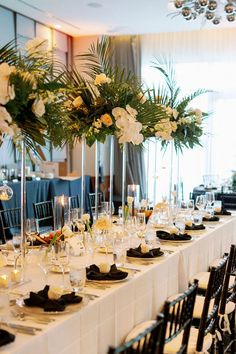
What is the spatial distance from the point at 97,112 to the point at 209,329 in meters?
1.60

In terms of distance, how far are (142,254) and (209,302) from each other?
0.59 m

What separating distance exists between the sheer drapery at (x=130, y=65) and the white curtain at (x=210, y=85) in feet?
1.55

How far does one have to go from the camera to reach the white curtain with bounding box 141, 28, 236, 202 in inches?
376

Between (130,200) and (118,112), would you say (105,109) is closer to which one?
(118,112)

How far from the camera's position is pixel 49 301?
7.09 ft

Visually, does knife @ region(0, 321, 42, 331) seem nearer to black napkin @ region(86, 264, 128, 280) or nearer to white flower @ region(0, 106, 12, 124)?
black napkin @ region(86, 264, 128, 280)

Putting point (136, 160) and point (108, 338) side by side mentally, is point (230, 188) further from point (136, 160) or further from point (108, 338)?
point (108, 338)

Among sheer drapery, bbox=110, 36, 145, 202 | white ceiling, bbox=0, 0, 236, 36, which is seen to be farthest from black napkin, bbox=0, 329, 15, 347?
sheer drapery, bbox=110, 36, 145, 202

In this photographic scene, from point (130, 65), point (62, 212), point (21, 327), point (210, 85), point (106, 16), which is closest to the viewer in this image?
point (21, 327)

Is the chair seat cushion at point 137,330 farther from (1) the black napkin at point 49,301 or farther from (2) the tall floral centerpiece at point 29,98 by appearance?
(2) the tall floral centerpiece at point 29,98

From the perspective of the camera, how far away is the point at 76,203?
5363mm

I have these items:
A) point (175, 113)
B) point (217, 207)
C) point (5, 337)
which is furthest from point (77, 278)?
point (217, 207)

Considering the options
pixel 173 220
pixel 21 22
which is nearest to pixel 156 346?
pixel 173 220

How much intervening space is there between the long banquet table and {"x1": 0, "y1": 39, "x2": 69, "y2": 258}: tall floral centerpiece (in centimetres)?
62
